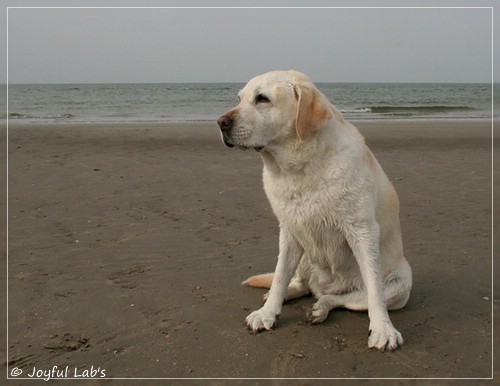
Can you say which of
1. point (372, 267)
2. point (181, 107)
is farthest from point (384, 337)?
point (181, 107)

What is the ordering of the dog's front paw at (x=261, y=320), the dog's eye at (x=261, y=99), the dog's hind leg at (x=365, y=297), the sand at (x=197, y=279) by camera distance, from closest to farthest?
the sand at (x=197, y=279), the dog's eye at (x=261, y=99), the dog's front paw at (x=261, y=320), the dog's hind leg at (x=365, y=297)

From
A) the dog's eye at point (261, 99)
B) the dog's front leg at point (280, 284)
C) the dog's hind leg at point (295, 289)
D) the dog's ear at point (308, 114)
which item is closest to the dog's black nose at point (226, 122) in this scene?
the dog's eye at point (261, 99)

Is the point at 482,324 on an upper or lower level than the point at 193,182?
upper

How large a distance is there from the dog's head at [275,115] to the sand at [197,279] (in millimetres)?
1305

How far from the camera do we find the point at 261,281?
4.48m

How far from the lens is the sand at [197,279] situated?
343 cm

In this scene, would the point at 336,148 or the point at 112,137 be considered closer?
the point at 336,148

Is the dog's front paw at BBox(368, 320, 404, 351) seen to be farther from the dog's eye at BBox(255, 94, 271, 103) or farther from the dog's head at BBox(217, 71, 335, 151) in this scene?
the dog's eye at BBox(255, 94, 271, 103)

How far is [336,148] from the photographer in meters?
3.59

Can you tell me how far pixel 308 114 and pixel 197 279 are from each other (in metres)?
1.93

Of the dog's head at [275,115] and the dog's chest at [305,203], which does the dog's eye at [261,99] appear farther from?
the dog's chest at [305,203]

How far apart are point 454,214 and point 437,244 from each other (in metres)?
1.24

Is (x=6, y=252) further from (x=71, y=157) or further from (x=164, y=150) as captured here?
(x=164, y=150)

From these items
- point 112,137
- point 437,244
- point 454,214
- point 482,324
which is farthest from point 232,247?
point 112,137
